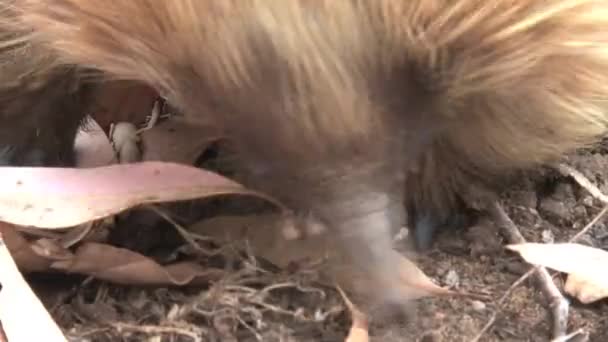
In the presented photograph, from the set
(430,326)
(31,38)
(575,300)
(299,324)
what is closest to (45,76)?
(31,38)

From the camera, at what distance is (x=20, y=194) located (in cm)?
173

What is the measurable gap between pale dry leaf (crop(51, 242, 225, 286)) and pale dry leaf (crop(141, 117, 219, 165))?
16cm

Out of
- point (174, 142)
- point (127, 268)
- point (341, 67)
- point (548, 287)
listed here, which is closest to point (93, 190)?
point (127, 268)

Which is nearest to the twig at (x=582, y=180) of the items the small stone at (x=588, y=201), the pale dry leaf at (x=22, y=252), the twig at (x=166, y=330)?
the small stone at (x=588, y=201)

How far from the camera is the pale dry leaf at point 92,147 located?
6.56 feet

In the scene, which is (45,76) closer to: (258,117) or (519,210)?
(258,117)

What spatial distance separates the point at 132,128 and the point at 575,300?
706mm

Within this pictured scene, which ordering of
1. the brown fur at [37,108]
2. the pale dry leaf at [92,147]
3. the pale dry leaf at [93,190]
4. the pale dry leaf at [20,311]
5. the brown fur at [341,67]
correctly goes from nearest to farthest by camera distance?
the brown fur at [341,67] < the pale dry leaf at [20,311] < the pale dry leaf at [93,190] < the brown fur at [37,108] < the pale dry leaf at [92,147]

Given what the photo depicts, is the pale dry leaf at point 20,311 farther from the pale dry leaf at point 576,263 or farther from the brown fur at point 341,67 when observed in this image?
the pale dry leaf at point 576,263

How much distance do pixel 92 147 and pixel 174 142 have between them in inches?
5.9

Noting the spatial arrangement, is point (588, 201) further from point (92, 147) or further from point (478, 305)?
point (92, 147)

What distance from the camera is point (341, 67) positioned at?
1.43 meters

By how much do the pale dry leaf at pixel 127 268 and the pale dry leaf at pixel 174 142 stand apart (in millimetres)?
161

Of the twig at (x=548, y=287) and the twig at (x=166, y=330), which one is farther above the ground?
the twig at (x=548, y=287)
